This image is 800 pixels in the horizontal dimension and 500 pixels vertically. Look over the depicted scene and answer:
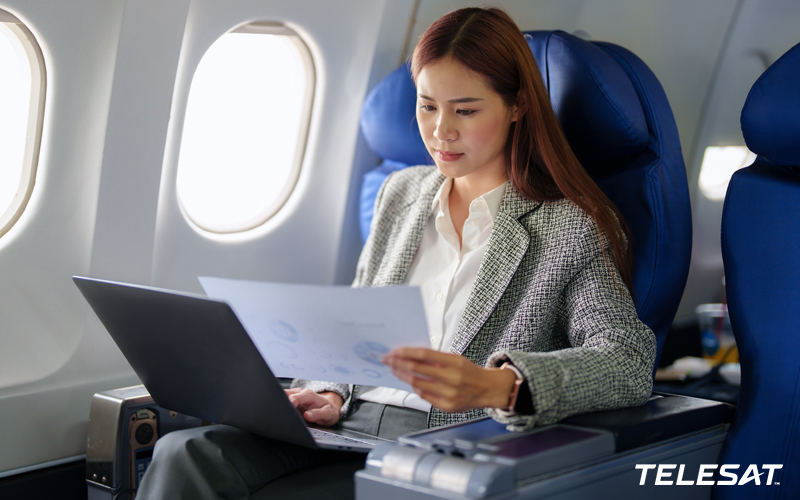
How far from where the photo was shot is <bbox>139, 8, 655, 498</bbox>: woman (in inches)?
50.1

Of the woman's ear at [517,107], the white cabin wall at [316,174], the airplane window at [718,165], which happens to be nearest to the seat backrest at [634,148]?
the woman's ear at [517,107]

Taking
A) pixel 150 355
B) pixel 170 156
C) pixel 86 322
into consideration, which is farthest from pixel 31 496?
pixel 170 156

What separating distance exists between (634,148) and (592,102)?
13cm

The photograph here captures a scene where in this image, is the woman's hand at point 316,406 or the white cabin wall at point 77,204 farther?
the white cabin wall at point 77,204

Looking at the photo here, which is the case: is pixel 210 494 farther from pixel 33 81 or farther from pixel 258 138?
pixel 258 138

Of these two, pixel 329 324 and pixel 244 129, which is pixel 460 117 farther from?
pixel 244 129

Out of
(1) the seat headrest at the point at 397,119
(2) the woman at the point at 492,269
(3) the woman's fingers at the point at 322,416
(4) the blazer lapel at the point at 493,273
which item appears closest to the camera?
(2) the woman at the point at 492,269

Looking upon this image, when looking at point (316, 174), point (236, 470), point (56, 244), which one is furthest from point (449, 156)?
point (56, 244)

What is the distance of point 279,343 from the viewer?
3.99 feet

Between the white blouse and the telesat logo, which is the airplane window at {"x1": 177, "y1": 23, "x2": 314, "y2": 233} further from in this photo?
the telesat logo

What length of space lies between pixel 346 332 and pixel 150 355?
437 mm

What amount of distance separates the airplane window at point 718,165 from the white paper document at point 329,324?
2.23 meters

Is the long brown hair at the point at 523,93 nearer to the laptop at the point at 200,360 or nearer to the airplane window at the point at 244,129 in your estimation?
the laptop at the point at 200,360

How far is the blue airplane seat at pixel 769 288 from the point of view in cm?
130
